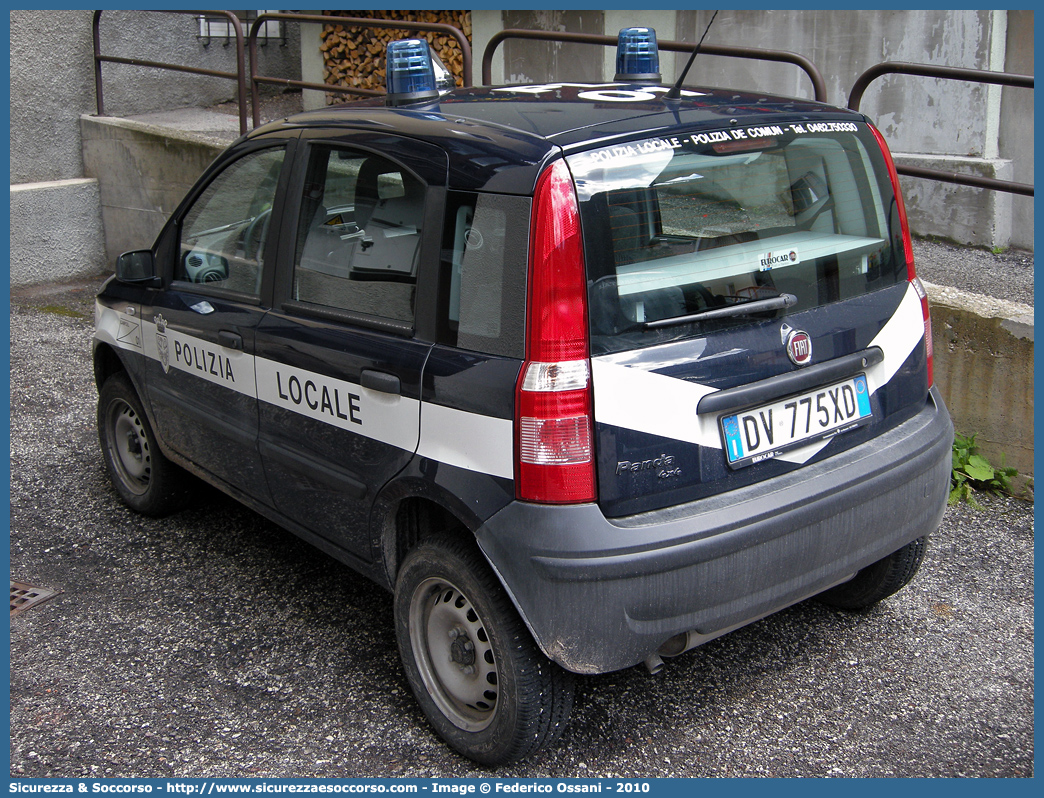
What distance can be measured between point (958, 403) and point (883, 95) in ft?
12.7

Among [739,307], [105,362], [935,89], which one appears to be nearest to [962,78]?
[739,307]

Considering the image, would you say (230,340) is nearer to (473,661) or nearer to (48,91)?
(473,661)

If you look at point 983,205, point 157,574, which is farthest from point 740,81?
point 157,574

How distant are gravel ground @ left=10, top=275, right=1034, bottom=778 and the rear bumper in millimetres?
495

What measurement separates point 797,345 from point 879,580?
1.18 metres

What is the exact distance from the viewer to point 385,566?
2986 millimetres

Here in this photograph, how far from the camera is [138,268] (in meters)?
3.86

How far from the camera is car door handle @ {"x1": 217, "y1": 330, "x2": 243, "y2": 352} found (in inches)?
133

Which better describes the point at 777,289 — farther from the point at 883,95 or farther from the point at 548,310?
the point at 883,95

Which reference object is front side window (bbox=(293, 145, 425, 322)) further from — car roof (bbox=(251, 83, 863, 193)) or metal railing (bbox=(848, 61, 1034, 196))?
metal railing (bbox=(848, 61, 1034, 196))

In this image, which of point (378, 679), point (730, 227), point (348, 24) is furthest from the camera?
point (348, 24)

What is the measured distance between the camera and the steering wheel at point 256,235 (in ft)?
11.0

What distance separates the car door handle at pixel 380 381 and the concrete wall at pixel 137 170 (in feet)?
18.2

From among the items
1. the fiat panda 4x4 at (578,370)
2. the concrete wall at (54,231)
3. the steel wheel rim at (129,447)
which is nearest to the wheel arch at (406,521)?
the fiat panda 4x4 at (578,370)
